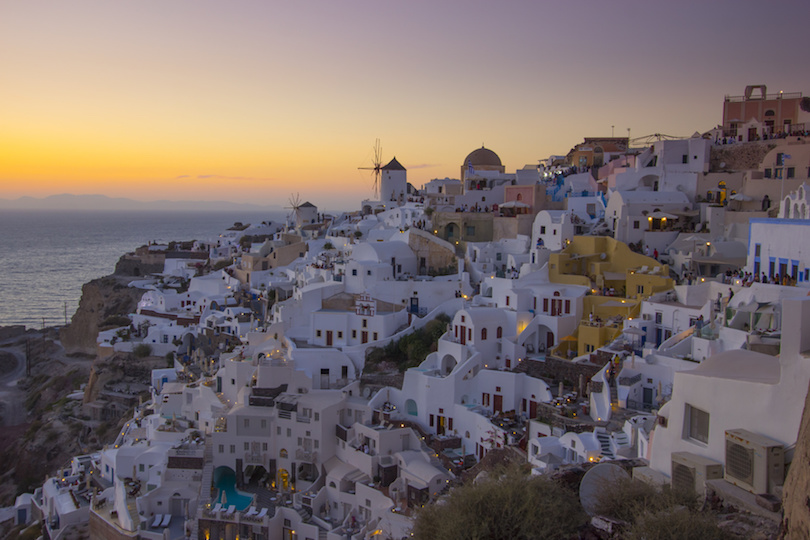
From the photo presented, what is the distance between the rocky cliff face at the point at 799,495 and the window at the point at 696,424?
2721 mm

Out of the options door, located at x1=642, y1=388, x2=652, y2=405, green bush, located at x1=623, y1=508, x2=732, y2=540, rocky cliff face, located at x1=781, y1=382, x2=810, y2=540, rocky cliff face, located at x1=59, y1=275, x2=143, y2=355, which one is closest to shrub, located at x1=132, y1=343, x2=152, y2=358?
rocky cliff face, located at x1=59, y1=275, x2=143, y2=355

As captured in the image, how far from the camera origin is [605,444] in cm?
1622

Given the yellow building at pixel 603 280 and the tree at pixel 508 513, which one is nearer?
the tree at pixel 508 513

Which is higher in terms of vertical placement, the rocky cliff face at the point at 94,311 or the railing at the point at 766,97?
the railing at the point at 766,97

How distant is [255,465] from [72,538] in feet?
22.5

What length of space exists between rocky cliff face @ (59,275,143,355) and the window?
4226 centimetres

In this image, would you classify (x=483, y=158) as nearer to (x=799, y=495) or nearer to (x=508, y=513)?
(x=508, y=513)

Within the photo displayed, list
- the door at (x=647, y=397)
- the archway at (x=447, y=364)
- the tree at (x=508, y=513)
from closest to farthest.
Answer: the tree at (x=508, y=513), the door at (x=647, y=397), the archway at (x=447, y=364)

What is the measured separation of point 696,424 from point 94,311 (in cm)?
4518

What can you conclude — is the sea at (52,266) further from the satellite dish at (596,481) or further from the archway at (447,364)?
the satellite dish at (596,481)

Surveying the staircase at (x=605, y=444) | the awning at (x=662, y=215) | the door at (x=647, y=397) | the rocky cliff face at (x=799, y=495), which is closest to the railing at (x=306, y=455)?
the staircase at (x=605, y=444)

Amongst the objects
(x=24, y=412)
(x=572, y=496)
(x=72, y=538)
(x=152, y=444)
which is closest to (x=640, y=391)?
(x=572, y=496)

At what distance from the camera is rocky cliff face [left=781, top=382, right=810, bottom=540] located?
5492mm

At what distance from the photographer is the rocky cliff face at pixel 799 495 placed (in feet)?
18.0
